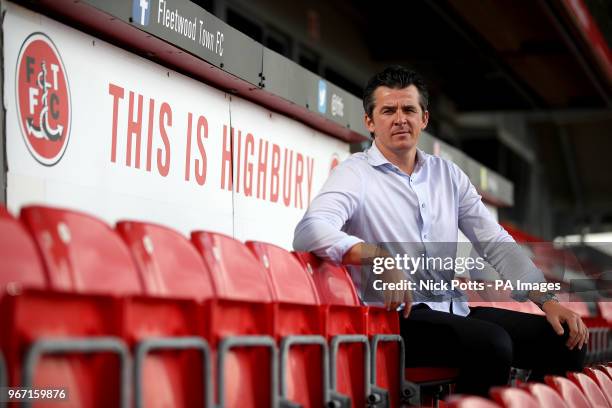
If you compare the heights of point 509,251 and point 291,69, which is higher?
point 291,69

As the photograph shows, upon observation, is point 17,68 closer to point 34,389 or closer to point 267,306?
point 267,306

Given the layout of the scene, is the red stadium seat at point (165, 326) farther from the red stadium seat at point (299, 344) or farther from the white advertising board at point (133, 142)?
the white advertising board at point (133, 142)

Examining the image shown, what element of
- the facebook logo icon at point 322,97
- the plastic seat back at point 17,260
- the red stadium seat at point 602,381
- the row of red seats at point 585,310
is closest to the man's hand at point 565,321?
the red stadium seat at point 602,381

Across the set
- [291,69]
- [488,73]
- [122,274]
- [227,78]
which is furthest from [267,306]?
[488,73]

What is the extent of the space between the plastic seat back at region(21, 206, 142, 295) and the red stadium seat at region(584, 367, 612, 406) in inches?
67.0

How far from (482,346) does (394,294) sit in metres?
0.27

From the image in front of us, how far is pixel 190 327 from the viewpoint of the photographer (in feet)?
5.45

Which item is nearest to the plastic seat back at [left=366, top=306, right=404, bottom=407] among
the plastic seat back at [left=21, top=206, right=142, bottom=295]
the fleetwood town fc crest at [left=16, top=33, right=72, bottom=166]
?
the plastic seat back at [left=21, top=206, right=142, bottom=295]

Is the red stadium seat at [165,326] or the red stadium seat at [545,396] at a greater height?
the red stadium seat at [165,326]

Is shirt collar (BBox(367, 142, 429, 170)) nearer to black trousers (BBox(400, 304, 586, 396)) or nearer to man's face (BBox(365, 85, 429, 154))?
man's face (BBox(365, 85, 429, 154))

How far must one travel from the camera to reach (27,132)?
7.79 ft

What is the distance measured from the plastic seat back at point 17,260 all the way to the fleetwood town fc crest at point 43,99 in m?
0.96

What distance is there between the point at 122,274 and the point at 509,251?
146cm

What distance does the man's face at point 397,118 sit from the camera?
2.66 meters
